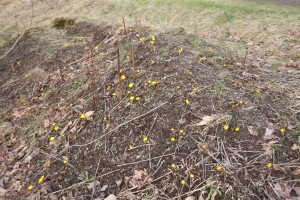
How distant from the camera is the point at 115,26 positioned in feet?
16.3

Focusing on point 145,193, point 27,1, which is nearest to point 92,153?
point 145,193

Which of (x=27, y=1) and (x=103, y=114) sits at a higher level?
(x=27, y=1)

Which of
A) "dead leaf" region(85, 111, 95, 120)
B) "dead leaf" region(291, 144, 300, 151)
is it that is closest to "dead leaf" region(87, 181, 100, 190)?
"dead leaf" region(85, 111, 95, 120)

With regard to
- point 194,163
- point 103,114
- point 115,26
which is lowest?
point 194,163

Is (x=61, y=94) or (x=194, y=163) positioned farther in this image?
(x=61, y=94)

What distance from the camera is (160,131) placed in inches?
99.1

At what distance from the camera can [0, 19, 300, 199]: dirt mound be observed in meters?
2.20

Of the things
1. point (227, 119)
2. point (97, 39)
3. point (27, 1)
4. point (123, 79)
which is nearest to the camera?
point (227, 119)

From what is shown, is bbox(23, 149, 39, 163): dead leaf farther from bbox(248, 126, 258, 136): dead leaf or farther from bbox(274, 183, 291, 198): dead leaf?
bbox(274, 183, 291, 198): dead leaf

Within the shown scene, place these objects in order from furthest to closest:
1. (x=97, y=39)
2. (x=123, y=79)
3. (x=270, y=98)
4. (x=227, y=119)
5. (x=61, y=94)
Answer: (x=97, y=39) → (x=61, y=94) → (x=123, y=79) → (x=270, y=98) → (x=227, y=119)

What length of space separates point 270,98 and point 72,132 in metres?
2.23

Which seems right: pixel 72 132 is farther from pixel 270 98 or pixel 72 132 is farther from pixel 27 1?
pixel 27 1

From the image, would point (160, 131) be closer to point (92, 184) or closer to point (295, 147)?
point (92, 184)

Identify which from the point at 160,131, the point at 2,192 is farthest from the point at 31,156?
the point at 160,131
